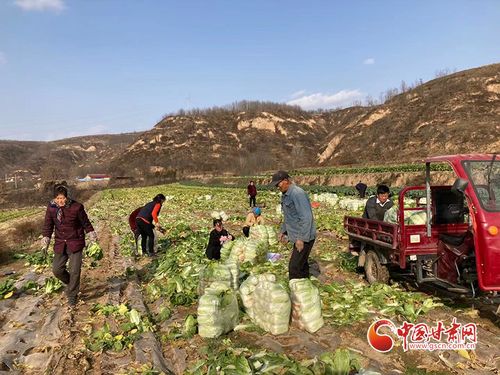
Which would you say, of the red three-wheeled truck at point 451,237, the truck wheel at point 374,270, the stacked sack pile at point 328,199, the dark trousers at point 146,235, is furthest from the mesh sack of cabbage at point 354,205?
the truck wheel at point 374,270

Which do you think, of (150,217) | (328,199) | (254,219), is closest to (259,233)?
(254,219)

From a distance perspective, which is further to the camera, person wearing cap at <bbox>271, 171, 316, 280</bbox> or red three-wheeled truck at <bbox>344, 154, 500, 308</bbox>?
person wearing cap at <bbox>271, 171, 316, 280</bbox>

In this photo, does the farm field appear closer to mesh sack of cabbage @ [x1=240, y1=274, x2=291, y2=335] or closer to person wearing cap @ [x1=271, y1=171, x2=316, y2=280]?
mesh sack of cabbage @ [x1=240, y1=274, x2=291, y2=335]

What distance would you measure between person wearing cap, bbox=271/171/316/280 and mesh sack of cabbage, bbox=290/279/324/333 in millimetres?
1068

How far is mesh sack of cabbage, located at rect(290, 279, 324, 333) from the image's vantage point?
596 cm

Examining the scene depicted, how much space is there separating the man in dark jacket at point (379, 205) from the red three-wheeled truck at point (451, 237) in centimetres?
33

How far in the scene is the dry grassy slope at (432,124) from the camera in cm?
5625

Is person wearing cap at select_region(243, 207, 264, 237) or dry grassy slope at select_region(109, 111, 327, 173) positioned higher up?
dry grassy slope at select_region(109, 111, 327, 173)

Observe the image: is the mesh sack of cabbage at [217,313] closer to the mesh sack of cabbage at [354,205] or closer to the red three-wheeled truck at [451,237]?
the red three-wheeled truck at [451,237]

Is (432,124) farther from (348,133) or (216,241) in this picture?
(216,241)

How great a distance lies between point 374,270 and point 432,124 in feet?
203

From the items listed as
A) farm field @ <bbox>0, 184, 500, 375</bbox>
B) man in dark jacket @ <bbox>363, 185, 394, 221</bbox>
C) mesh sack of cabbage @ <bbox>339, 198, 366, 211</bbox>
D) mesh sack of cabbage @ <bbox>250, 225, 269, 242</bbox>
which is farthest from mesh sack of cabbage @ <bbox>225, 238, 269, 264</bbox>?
mesh sack of cabbage @ <bbox>339, 198, 366, 211</bbox>

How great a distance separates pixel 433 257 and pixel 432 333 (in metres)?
1.66

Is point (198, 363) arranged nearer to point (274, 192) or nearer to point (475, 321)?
point (475, 321)
